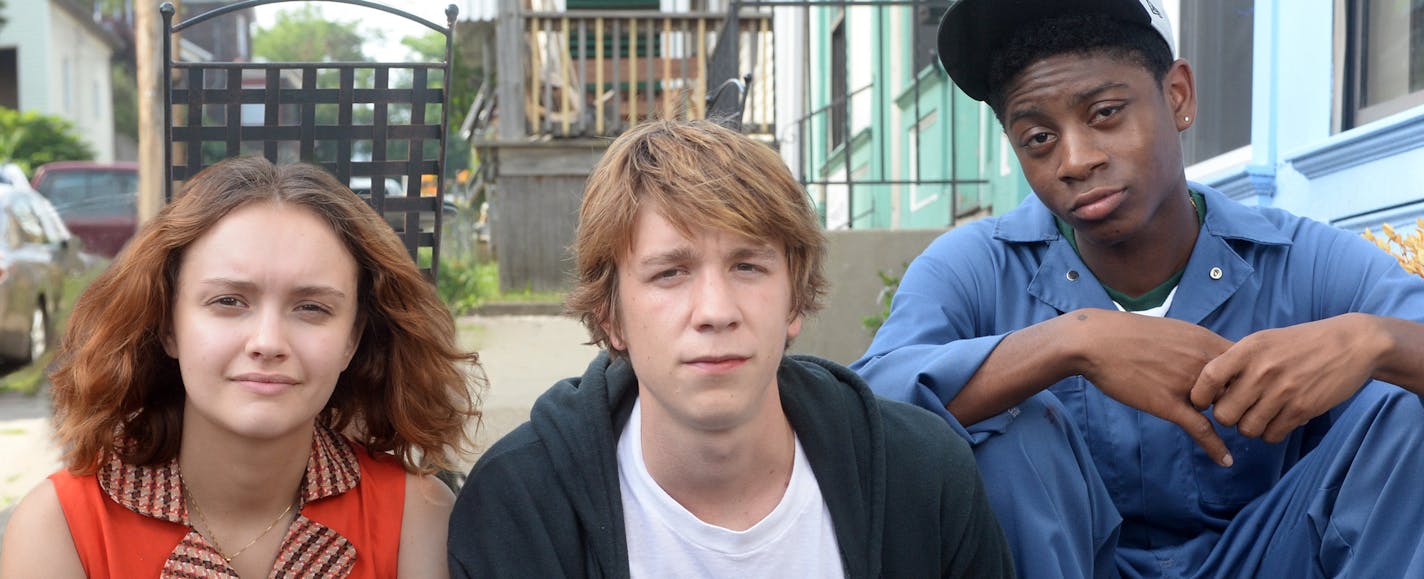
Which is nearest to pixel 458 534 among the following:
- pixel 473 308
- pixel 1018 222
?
pixel 1018 222

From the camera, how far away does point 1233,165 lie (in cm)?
464

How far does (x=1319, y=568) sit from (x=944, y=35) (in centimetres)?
123

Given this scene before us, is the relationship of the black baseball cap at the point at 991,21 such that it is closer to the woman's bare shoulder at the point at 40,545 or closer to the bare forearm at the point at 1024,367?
the bare forearm at the point at 1024,367

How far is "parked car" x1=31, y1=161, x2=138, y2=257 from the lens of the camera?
1573 cm

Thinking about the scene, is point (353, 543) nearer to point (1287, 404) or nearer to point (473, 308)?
point (1287, 404)

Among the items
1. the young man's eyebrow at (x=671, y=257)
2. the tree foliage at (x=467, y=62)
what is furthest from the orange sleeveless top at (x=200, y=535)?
the tree foliage at (x=467, y=62)

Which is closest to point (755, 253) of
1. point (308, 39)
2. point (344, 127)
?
point (344, 127)

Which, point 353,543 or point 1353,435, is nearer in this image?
point 1353,435

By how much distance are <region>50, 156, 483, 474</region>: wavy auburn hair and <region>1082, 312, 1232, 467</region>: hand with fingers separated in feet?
3.97

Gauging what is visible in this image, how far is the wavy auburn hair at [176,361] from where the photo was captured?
2162 mm

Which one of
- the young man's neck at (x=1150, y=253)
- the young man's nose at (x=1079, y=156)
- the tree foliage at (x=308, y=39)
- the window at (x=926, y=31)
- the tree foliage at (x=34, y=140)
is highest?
the tree foliage at (x=308, y=39)

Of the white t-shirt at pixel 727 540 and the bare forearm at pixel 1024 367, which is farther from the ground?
the bare forearm at pixel 1024 367

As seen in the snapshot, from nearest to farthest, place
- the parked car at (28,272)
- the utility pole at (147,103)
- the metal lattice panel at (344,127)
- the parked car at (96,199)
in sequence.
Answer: the metal lattice panel at (344,127), the parked car at (28,272), the utility pole at (147,103), the parked car at (96,199)

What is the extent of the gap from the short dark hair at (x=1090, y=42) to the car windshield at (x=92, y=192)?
51.7 ft
